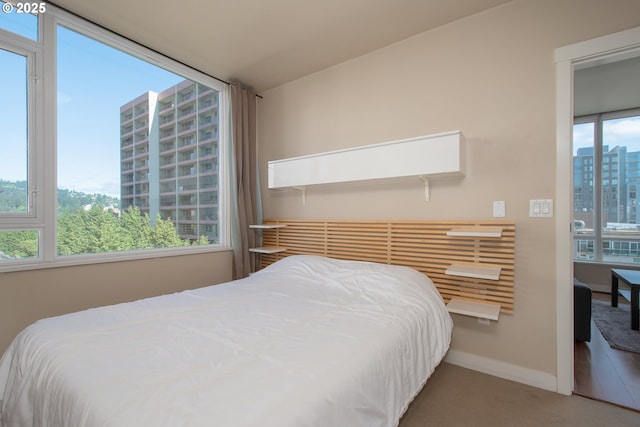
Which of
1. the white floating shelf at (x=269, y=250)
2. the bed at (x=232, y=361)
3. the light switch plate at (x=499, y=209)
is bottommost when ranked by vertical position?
the bed at (x=232, y=361)

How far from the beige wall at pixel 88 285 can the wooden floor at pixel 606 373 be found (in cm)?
323

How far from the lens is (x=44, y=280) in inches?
80.8

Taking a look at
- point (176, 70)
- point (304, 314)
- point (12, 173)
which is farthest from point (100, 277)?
point (176, 70)

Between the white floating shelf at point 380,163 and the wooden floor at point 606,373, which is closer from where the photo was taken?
the wooden floor at point 606,373

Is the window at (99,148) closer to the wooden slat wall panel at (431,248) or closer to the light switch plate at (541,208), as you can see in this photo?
the wooden slat wall panel at (431,248)

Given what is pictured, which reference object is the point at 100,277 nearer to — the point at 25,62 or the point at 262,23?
the point at 25,62

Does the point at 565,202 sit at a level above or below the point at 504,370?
above

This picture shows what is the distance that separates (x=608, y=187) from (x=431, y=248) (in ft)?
13.3

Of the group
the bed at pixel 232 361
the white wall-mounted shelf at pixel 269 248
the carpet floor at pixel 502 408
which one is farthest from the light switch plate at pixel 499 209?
the white wall-mounted shelf at pixel 269 248

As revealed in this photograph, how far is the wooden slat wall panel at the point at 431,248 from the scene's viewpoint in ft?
6.97

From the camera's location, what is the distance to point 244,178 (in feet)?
10.9

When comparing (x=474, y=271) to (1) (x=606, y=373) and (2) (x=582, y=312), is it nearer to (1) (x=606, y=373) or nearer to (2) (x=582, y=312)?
(1) (x=606, y=373)

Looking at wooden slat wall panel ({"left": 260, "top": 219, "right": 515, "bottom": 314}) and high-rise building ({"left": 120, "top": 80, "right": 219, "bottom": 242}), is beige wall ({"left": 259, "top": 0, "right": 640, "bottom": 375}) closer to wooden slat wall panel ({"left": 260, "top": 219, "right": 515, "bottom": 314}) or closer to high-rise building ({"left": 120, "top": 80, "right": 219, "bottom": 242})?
wooden slat wall panel ({"left": 260, "top": 219, "right": 515, "bottom": 314})

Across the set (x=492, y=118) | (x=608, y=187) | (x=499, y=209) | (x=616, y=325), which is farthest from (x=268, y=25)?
(x=608, y=187)
